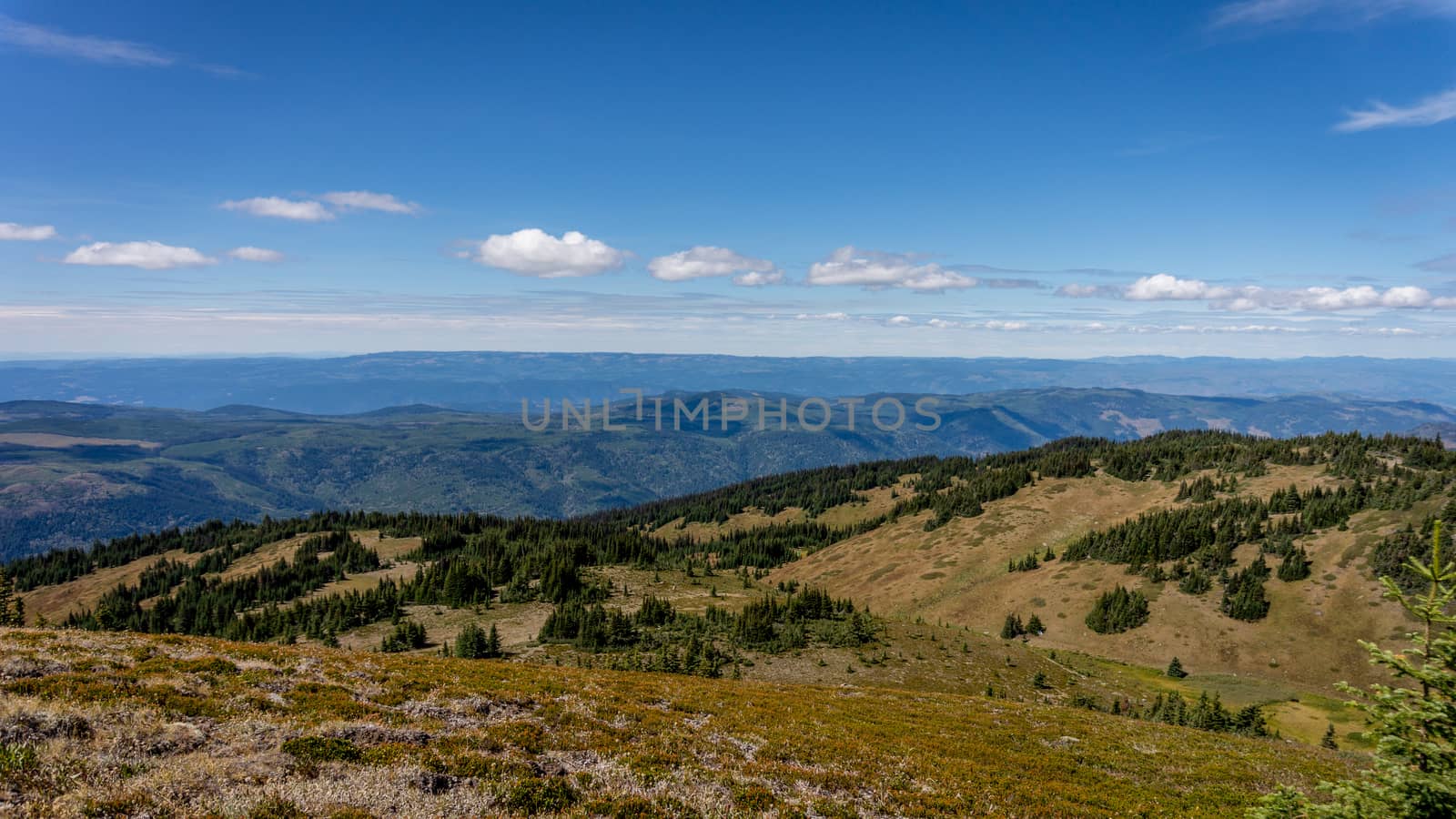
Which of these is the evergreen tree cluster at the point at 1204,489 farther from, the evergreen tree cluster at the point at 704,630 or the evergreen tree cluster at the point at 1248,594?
the evergreen tree cluster at the point at 704,630

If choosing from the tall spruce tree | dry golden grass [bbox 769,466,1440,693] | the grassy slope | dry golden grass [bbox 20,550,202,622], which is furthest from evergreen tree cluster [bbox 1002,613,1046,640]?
dry golden grass [bbox 20,550,202,622]

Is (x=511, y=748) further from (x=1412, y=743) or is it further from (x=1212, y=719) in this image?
(x=1212, y=719)

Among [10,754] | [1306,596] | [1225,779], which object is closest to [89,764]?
[10,754]

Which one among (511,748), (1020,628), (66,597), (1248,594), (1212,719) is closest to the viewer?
(511,748)

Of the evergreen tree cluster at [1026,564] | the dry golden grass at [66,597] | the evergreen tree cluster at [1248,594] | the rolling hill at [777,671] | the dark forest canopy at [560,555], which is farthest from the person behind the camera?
the dry golden grass at [66,597]

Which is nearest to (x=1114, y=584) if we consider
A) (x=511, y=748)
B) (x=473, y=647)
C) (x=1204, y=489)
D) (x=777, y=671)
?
(x=1204, y=489)

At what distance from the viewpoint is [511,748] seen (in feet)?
71.6

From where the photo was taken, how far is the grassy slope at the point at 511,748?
53.0ft

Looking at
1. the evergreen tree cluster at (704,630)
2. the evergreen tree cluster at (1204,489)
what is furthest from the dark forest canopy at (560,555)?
the evergreen tree cluster at (704,630)

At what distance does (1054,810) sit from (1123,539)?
144298 mm

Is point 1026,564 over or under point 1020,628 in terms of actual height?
over

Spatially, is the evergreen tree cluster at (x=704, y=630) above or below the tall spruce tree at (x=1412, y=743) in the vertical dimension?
below

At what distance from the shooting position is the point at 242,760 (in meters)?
17.1

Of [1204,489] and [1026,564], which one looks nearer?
[1026,564]
